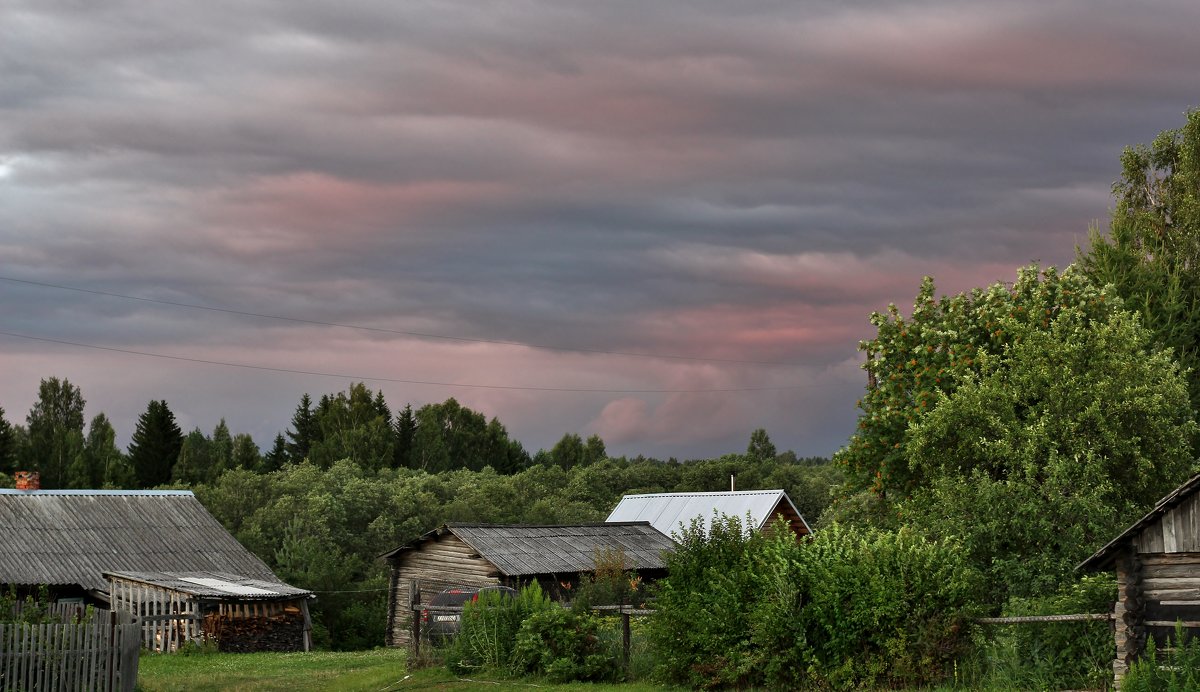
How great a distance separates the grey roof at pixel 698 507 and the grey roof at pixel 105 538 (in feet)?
62.9

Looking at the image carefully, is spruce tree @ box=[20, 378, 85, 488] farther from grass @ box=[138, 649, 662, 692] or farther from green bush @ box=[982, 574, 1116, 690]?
green bush @ box=[982, 574, 1116, 690]

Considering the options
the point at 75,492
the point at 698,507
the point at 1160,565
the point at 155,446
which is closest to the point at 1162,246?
the point at 698,507

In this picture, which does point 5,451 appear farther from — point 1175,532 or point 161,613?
point 1175,532

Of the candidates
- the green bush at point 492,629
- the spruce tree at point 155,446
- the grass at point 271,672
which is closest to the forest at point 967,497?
the green bush at point 492,629

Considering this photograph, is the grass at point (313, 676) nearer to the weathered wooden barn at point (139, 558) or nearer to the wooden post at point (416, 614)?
the wooden post at point (416, 614)

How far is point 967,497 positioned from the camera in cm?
2978

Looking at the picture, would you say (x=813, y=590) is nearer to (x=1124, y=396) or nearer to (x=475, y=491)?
(x=1124, y=396)

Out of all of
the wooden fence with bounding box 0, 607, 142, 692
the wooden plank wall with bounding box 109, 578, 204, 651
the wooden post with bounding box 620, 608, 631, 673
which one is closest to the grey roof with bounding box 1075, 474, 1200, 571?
the wooden post with bounding box 620, 608, 631, 673

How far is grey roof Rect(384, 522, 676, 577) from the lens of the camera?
146 ft

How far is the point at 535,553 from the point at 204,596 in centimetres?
1222

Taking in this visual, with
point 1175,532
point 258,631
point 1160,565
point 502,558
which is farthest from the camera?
point 502,558

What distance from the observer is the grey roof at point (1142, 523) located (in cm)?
2058

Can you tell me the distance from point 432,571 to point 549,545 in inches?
185

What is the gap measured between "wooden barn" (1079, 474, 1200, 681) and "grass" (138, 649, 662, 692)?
28.2 ft
